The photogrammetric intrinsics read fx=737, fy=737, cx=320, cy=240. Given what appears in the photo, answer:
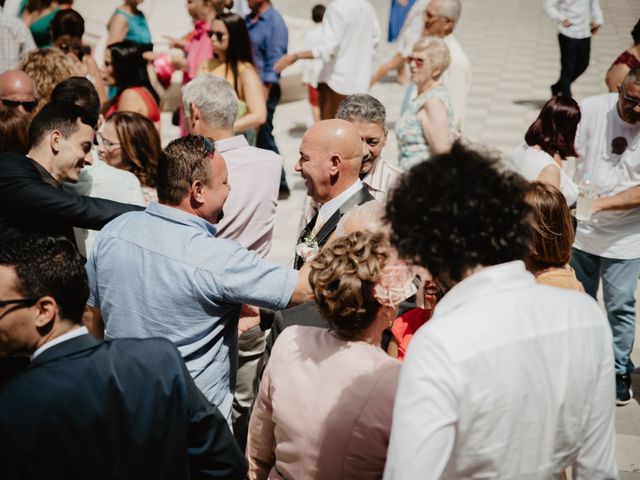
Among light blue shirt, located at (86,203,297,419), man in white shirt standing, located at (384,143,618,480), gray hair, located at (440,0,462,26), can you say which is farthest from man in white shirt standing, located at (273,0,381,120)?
man in white shirt standing, located at (384,143,618,480)

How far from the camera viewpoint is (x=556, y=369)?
1.70 metres

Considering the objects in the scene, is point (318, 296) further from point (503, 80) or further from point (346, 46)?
point (503, 80)

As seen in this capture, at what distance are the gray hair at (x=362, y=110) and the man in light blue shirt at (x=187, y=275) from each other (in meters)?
1.39

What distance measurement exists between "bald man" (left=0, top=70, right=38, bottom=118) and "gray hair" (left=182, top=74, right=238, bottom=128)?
1.07m

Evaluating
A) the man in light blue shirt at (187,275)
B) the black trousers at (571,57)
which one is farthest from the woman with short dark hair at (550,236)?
the black trousers at (571,57)

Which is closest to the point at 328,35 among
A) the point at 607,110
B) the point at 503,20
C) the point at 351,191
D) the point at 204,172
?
the point at 607,110

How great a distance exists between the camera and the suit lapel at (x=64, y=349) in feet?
6.27

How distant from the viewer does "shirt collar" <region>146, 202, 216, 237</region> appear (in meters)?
2.73

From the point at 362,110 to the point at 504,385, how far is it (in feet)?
8.82

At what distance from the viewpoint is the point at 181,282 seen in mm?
2623

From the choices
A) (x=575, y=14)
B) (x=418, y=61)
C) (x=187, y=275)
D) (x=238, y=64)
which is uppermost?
(x=575, y=14)

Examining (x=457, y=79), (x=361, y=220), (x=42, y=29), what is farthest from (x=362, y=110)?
(x=42, y=29)

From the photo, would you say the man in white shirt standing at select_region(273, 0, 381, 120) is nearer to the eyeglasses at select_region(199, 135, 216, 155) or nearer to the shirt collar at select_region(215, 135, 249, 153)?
the shirt collar at select_region(215, 135, 249, 153)

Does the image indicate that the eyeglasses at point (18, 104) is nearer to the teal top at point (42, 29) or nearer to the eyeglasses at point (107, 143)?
the eyeglasses at point (107, 143)
